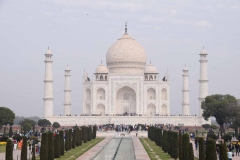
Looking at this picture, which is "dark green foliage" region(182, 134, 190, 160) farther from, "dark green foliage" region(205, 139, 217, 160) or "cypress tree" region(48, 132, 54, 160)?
"cypress tree" region(48, 132, 54, 160)

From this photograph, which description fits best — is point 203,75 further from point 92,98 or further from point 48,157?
point 48,157

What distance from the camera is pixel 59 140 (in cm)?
1936

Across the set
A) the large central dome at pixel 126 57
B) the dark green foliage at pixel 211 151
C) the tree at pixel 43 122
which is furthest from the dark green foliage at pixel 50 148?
the large central dome at pixel 126 57

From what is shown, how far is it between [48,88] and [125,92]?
8.16 meters

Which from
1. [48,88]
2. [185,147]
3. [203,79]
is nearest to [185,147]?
[185,147]

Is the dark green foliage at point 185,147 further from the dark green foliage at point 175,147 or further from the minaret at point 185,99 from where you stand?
the minaret at point 185,99

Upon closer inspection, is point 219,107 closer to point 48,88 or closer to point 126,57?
point 126,57

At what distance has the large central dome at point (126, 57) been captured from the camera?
49.3 metres

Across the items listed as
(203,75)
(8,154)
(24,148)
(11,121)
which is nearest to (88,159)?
(24,148)

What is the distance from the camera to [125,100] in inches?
1921

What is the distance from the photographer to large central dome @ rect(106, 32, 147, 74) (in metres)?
49.3

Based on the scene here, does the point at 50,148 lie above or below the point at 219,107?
below

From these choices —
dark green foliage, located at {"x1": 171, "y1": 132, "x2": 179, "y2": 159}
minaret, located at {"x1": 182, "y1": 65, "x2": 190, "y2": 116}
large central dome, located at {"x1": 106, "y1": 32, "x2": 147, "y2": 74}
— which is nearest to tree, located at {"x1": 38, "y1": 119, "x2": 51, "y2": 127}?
large central dome, located at {"x1": 106, "y1": 32, "x2": 147, "y2": 74}

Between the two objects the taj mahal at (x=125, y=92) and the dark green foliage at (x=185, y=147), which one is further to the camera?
the taj mahal at (x=125, y=92)
